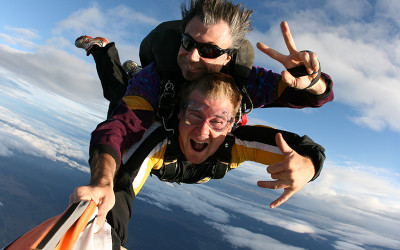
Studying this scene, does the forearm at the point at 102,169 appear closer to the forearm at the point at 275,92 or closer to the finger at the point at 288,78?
the finger at the point at 288,78

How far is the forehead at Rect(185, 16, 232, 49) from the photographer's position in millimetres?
2396

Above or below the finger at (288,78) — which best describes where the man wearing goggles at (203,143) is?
below

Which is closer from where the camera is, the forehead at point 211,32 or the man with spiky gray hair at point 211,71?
the man with spiky gray hair at point 211,71

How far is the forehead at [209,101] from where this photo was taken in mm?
2469

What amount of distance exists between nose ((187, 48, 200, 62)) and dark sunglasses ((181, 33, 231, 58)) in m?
0.05

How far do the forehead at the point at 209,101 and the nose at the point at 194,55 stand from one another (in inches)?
12.4

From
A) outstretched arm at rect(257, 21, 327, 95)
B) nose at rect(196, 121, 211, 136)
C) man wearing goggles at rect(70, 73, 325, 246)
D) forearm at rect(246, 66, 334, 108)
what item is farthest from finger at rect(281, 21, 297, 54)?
nose at rect(196, 121, 211, 136)

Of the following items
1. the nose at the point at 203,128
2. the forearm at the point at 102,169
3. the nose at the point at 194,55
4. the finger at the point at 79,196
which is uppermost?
the nose at the point at 194,55

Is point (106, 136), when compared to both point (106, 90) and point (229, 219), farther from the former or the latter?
point (229, 219)

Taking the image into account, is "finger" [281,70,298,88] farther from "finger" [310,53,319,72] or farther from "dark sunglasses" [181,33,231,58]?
"dark sunglasses" [181,33,231,58]

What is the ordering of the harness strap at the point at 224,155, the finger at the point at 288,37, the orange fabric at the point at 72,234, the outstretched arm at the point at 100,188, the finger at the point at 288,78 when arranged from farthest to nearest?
1. the harness strap at the point at 224,155
2. the finger at the point at 288,37
3. the finger at the point at 288,78
4. the outstretched arm at the point at 100,188
5. the orange fabric at the point at 72,234

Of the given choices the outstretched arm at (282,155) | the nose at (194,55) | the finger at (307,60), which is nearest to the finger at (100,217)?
the outstretched arm at (282,155)

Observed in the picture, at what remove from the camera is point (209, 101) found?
8.11ft

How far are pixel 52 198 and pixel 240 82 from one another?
11433 cm
